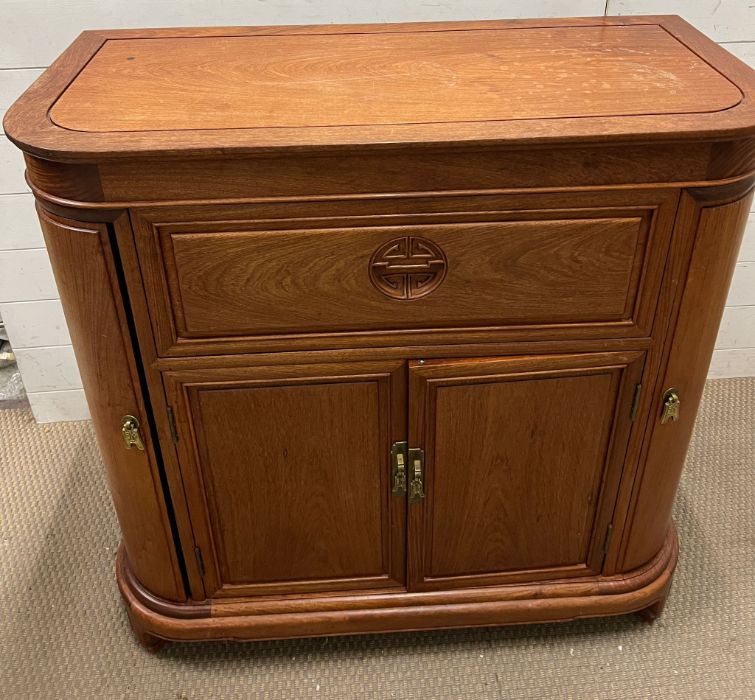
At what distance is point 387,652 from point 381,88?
0.76 meters

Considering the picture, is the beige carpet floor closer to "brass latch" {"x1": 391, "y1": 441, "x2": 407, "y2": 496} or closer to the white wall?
"brass latch" {"x1": 391, "y1": 441, "x2": 407, "y2": 496}

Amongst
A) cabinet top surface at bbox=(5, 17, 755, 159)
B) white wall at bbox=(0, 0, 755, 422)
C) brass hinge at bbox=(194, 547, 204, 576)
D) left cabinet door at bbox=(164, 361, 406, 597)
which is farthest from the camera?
white wall at bbox=(0, 0, 755, 422)

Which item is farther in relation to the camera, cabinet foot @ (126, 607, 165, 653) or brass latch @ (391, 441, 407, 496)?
cabinet foot @ (126, 607, 165, 653)

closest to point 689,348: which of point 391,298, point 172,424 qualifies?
point 391,298

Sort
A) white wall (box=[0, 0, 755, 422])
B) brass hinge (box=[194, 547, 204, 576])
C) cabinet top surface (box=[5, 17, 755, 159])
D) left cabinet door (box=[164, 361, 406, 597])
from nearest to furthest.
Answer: cabinet top surface (box=[5, 17, 755, 159]) → left cabinet door (box=[164, 361, 406, 597]) → brass hinge (box=[194, 547, 204, 576]) → white wall (box=[0, 0, 755, 422])

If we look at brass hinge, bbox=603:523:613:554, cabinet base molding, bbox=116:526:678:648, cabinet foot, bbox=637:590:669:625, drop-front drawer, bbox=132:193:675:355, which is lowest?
cabinet foot, bbox=637:590:669:625

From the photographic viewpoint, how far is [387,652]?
1.12 m

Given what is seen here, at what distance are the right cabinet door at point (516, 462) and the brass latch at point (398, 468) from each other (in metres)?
0.02

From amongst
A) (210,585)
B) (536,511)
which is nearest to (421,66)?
(536,511)

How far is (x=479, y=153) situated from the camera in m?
0.74

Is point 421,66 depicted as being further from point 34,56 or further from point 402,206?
point 34,56

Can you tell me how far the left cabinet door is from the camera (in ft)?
2.88

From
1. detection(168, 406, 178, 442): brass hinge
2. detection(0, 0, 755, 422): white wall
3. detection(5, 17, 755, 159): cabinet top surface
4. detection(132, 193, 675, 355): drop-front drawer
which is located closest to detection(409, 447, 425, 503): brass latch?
detection(132, 193, 675, 355): drop-front drawer

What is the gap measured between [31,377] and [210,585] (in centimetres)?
66
